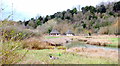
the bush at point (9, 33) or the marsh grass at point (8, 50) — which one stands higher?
the bush at point (9, 33)

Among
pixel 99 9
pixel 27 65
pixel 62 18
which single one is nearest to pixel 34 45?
pixel 27 65

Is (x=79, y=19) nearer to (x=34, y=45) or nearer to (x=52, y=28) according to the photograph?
(x=52, y=28)

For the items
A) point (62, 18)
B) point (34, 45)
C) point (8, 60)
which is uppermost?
point (62, 18)

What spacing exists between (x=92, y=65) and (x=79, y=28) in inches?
918

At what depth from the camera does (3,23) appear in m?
1.83

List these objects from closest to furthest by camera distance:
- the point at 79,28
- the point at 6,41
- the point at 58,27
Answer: the point at 6,41 → the point at 58,27 → the point at 79,28

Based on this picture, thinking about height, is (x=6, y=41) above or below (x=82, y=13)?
below

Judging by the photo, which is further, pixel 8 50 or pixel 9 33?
pixel 9 33

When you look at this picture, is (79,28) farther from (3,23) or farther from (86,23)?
(3,23)

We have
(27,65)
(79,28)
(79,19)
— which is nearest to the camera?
(27,65)

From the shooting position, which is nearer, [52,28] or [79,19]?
[52,28]

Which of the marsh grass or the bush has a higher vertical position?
the bush

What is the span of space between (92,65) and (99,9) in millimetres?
24650

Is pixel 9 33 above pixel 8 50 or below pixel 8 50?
above
